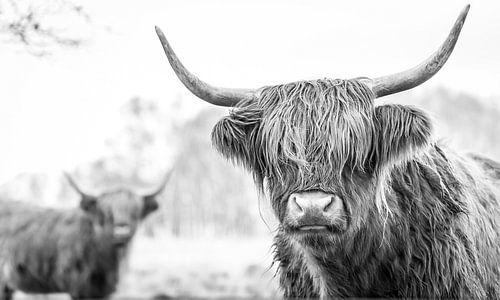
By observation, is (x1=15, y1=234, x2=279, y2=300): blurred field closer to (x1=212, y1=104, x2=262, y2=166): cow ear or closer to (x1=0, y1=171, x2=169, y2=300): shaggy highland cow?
(x1=0, y1=171, x2=169, y2=300): shaggy highland cow

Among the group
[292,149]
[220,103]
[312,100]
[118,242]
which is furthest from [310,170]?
[118,242]

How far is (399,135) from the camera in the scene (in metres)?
3.24

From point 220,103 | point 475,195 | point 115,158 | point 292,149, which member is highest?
point 220,103

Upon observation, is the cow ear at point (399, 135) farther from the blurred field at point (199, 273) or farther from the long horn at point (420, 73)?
the blurred field at point (199, 273)

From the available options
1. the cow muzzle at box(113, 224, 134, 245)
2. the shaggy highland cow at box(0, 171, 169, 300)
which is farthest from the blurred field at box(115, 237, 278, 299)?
the cow muzzle at box(113, 224, 134, 245)

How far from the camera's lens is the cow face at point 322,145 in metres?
3.07

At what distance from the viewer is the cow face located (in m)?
3.07

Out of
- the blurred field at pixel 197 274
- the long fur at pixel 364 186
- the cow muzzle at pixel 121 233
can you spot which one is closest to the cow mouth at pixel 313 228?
the long fur at pixel 364 186

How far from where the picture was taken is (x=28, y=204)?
10.4 metres

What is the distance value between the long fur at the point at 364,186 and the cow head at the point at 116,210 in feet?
18.7

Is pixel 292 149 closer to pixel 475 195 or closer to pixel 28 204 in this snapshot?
pixel 475 195

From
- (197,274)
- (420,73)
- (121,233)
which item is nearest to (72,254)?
(121,233)

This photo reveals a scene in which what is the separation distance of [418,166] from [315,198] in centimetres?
85

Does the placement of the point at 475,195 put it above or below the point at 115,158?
above
